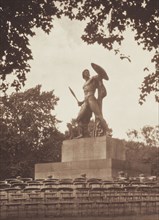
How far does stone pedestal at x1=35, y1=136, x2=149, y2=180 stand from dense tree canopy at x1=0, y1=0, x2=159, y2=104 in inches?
278

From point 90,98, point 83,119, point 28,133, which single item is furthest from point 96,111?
point 28,133

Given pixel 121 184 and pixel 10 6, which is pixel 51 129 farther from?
pixel 10 6

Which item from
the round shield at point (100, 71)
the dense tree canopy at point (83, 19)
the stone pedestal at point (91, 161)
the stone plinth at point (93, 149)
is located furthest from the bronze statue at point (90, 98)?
the dense tree canopy at point (83, 19)

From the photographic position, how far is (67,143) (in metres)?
27.4

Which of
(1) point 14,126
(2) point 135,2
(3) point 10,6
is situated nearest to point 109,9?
(2) point 135,2

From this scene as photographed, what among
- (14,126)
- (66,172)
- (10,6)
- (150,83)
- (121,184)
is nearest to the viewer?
(10,6)

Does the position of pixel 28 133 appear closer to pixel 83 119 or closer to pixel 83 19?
pixel 83 119

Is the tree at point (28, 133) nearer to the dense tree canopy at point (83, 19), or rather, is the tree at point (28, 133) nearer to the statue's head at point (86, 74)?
the statue's head at point (86, 74)

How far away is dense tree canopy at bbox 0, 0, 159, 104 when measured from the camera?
50.5 feet

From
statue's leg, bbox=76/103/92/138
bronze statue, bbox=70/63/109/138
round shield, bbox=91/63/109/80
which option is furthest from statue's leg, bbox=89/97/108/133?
round shield, bbox=91/63/109/80

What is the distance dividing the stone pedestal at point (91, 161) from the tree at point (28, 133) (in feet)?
77.1

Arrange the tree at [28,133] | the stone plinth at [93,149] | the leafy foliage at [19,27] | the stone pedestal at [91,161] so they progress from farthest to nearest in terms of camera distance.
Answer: the tree at [28,133]
the stone plinth at [93,149]
the stone pedestal at [91,161]
the leafy foliage at [19,27]

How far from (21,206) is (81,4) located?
7499 millimetres

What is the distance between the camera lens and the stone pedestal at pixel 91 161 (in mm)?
24344
